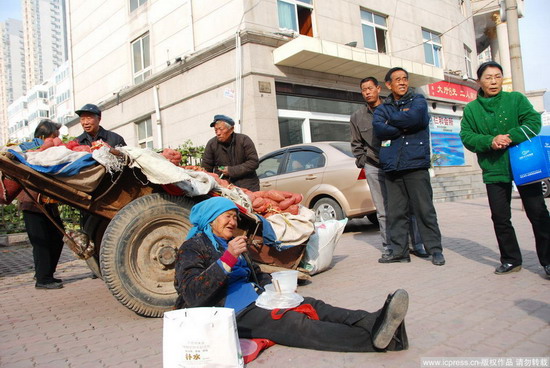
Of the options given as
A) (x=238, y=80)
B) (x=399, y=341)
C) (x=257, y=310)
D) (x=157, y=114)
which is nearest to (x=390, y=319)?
(x=399, y=341)

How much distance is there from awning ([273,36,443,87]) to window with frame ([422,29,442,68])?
3.39m

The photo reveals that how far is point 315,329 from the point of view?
2.37 metres

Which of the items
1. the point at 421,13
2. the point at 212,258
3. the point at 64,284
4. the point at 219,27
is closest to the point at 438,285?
the point at 212,258

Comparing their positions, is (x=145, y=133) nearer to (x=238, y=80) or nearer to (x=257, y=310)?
(x=238, y=80)

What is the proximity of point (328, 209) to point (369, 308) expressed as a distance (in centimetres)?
413

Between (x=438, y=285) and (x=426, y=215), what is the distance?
1.13 metres

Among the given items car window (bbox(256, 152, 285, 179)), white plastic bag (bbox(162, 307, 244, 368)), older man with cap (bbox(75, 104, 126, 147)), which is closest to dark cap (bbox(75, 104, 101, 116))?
older man with cap (bbox(75, 104, 126, 147))

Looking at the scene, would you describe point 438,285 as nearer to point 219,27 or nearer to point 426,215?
point 426,215

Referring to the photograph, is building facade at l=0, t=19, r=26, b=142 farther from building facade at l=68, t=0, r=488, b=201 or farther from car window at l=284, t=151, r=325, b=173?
car window at l=284, t=151, r=325, b=173

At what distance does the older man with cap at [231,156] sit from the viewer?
5.14 meters

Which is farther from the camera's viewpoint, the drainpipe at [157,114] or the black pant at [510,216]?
the drainpipe at [157,114]

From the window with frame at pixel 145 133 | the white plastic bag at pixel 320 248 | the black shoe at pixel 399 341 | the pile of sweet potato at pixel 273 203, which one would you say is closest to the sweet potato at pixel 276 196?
the pile of sweet potato at pixel 273 203

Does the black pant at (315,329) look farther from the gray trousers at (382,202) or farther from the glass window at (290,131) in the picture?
the glass window at (290,131)

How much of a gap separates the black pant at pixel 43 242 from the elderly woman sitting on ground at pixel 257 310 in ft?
9.93
